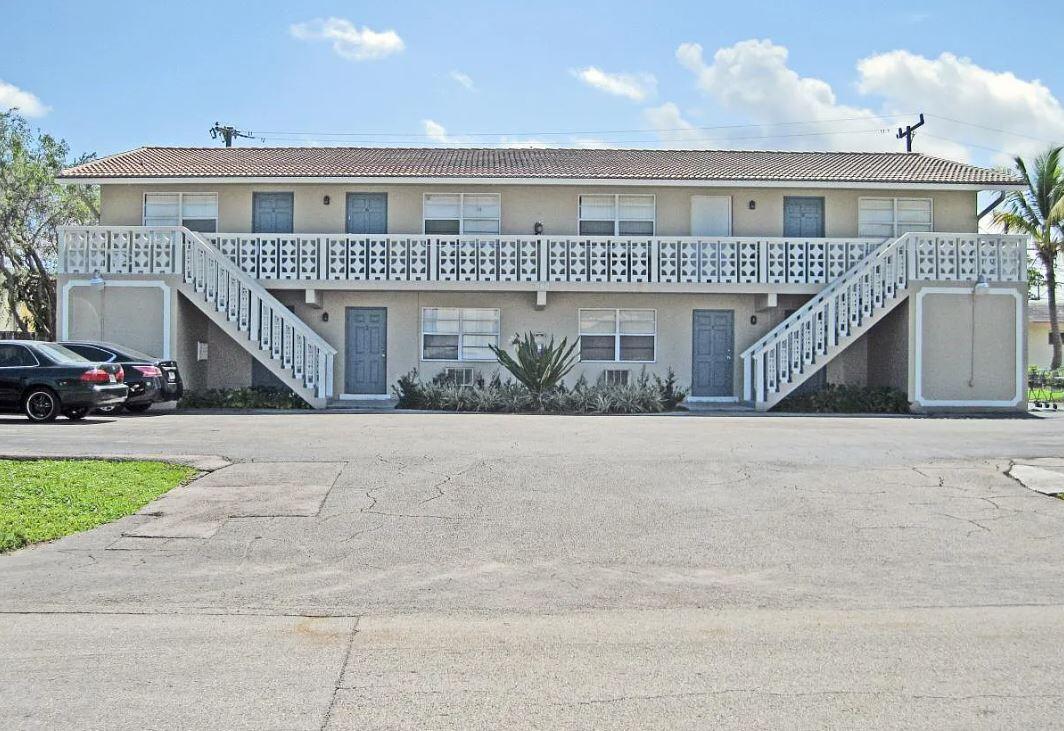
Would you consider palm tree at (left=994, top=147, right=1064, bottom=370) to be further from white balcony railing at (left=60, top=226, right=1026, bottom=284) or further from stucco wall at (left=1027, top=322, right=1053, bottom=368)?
white balcony railing at (left=60, top=226, right=1026, bottom=284)

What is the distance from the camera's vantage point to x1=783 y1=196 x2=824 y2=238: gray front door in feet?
79.0

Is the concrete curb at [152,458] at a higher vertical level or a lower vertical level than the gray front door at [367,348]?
lower

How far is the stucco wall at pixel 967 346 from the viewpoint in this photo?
21.2m

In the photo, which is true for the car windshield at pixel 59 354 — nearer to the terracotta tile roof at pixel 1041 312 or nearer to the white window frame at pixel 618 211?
the white window frame at pixel 618 211

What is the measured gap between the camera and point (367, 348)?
77.6 ft

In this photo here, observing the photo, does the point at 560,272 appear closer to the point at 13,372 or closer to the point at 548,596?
the point at 13,372

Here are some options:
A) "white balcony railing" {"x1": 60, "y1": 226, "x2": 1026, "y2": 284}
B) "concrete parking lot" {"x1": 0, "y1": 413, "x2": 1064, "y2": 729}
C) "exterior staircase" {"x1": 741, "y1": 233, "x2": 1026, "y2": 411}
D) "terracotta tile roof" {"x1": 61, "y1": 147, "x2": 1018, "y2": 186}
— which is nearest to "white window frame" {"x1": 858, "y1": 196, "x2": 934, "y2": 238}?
"terracotta tile roof" {"x1": 61, "y1": 147, "x2": 1018, "y2": 186}

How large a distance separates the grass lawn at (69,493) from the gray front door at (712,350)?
49.3 ft

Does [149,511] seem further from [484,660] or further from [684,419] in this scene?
[684,419]

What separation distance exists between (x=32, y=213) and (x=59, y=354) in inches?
789

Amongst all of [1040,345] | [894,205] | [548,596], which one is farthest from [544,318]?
Answer: [1040,345]

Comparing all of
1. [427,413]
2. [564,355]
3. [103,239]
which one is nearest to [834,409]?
[564,355]

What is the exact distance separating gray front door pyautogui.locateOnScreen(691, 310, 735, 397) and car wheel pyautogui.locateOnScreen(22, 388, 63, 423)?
14227 millimetres

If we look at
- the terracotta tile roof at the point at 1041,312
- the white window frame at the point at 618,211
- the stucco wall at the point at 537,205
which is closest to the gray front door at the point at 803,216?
the stucco wall at the point at 537,205
